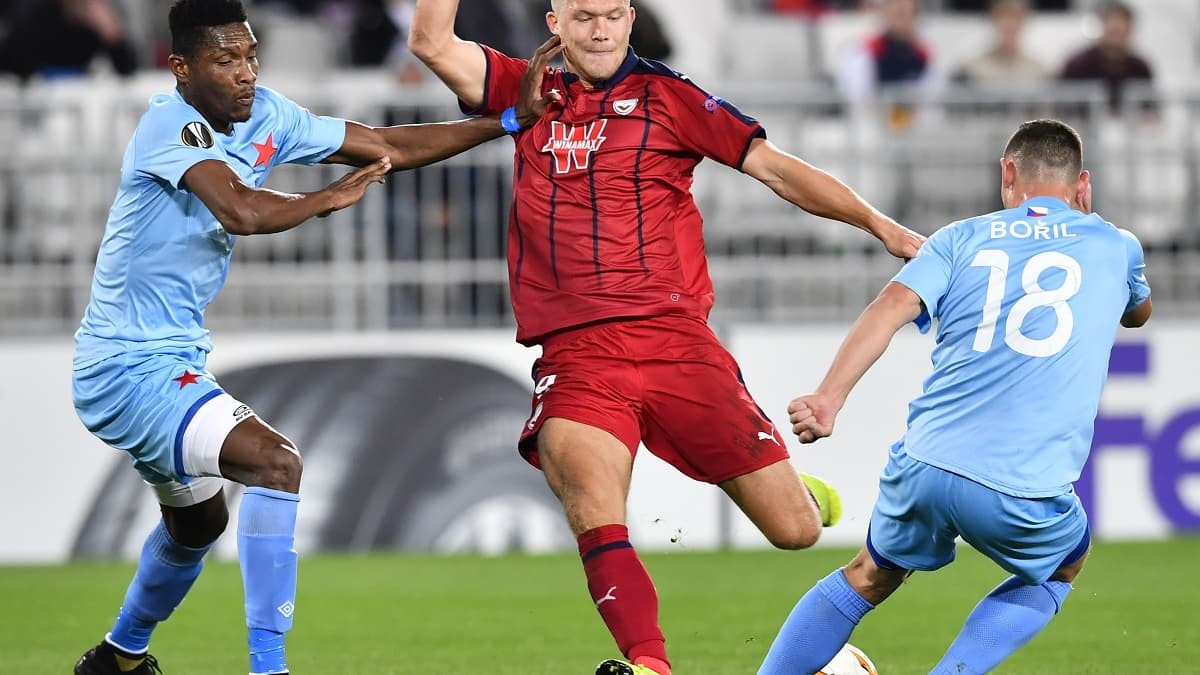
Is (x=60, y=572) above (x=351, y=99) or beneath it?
beneath

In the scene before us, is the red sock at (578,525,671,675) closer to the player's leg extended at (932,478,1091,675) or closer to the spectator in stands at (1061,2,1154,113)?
the player's leg extended at (932,478,1091,675)

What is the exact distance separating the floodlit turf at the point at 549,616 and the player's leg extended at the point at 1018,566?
1308 mm

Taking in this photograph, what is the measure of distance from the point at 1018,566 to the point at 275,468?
241 cm

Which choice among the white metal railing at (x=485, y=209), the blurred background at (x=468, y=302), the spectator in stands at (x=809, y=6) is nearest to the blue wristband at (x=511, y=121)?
the blurred background at (x=468, y=302)

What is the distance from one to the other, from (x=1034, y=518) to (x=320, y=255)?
7950mm

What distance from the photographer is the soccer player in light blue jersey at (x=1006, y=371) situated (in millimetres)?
5312

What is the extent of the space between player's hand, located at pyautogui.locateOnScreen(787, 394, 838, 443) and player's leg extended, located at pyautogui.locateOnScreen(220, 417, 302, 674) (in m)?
1.76

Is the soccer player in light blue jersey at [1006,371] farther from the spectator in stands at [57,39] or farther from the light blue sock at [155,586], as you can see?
the spectator in stands at [57,39]

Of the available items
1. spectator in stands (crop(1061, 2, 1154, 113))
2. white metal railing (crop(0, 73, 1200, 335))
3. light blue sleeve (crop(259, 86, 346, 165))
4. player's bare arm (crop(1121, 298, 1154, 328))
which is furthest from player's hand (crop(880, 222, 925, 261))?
spectator in stands (crop(1061, 2, 1154, 113))

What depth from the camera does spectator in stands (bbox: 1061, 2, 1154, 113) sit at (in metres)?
13.5

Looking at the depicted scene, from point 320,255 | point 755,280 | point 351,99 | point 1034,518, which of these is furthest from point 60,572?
point 1034,518

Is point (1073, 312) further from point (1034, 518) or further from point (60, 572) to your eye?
point (60, 572)

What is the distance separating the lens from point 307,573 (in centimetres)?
1126

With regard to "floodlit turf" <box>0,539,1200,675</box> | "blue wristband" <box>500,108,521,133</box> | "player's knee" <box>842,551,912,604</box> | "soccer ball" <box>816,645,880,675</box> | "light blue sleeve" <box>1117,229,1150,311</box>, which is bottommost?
"floodlit turf" <box>0,539,1200,675</box>
